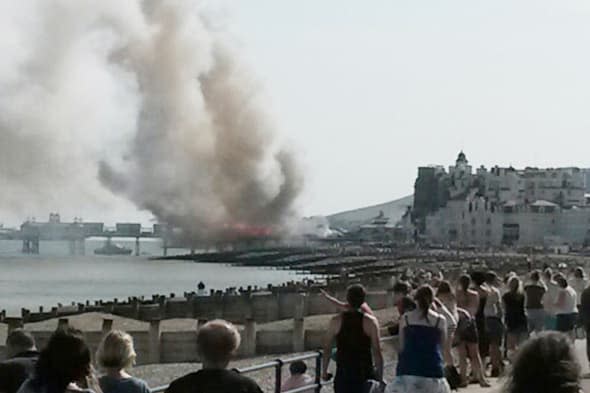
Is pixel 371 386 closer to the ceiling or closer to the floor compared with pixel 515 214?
closer to the floor

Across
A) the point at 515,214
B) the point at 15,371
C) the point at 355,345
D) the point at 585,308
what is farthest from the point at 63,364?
the point at 515,214

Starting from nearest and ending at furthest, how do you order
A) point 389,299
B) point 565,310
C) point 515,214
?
point 565,310
point 389,299
point 515,214

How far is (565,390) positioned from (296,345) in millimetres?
23584

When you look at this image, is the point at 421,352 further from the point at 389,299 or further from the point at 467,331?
the point at 389,299

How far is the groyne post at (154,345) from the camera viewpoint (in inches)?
1074

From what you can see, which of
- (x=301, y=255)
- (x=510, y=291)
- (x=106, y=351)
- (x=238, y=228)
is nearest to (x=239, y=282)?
(x=238, y=228)

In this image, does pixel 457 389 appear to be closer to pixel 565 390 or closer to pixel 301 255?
pixel 565 390

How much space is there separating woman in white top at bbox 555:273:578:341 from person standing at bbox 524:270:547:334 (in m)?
0.51

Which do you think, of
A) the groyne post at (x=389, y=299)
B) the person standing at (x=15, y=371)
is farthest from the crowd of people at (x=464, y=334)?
the groyne post at (x=389, y=299)

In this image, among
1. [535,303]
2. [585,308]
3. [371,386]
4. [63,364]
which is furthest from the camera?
[535,303]

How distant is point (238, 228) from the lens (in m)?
135

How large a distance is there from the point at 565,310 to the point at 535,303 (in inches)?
34.5

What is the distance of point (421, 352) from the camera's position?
10.0 m

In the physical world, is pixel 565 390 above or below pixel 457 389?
above
